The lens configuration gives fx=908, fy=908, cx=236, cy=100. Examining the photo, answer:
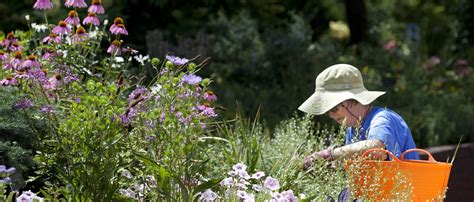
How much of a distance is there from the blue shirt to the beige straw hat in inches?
4.9

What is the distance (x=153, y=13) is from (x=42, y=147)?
6270 millimetres

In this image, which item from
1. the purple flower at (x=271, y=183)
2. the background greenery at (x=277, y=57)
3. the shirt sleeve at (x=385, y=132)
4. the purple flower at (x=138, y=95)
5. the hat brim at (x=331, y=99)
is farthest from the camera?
the background greenery at (x=277, y=57)

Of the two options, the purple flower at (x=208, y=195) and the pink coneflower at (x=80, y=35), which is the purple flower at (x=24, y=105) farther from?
the purple flower at (x=208, y=195)

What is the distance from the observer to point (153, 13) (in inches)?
398

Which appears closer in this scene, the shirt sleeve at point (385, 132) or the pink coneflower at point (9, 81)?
the shirt sleeve at point (385, 132)

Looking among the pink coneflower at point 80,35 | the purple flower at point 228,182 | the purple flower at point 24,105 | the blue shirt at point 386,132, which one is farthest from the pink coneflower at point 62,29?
the blue shirt at point 386,132

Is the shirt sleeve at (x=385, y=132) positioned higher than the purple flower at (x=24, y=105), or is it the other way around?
the purple flower at (x=24, y=105)

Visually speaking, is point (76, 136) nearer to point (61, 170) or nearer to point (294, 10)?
point (61, 170)

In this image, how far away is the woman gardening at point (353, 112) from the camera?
168 inches

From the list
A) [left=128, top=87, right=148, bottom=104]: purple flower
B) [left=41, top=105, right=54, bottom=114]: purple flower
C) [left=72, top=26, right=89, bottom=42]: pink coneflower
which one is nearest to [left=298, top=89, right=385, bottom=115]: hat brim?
[left=128, top=87, right=148, bottom=104]: purple flower

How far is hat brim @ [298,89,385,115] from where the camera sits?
173 inches

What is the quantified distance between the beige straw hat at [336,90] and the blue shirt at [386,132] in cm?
12

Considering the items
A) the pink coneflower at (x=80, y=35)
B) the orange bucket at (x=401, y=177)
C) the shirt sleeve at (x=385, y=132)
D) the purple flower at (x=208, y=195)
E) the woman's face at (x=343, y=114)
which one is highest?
the pink coneflower at (x=80, y=35)

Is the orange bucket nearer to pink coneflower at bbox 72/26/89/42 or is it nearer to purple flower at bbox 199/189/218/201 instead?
purple flower at bbox 199/189/218/201
